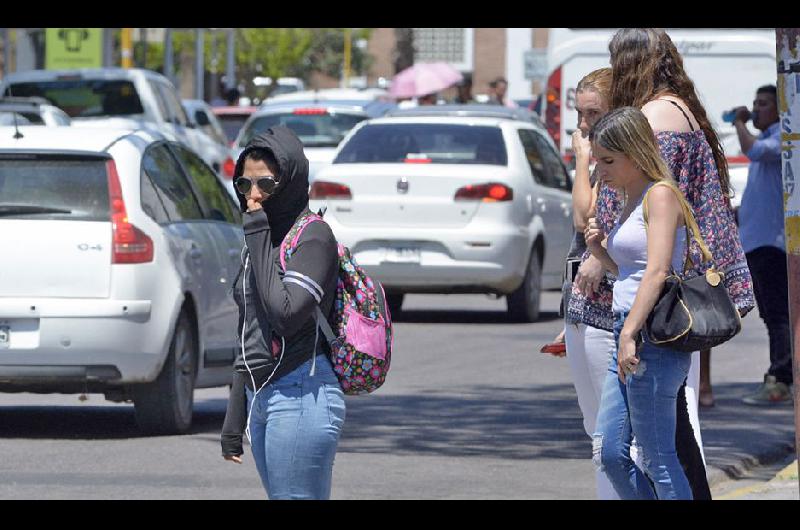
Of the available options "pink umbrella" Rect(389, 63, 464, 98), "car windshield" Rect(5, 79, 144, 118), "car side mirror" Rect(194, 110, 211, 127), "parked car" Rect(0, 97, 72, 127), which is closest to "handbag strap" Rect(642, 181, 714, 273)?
"parked car" Rect(0, 97, 72, 127)

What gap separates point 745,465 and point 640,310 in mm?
3435

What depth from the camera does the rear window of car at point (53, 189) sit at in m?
9.14

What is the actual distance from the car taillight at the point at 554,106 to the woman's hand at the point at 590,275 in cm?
1796

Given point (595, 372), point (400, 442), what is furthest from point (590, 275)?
point (400, 442)

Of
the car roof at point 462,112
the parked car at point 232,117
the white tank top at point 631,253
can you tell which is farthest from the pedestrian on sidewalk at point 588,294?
the parked car at point 232,117

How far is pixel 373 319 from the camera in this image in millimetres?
5184

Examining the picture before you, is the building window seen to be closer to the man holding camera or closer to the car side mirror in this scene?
the car side mirror

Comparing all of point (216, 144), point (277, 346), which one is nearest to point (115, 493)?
point (277, 346)

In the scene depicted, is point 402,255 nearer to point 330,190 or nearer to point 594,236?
point 330,190

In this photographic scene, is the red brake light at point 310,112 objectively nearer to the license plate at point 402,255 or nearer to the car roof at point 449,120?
the car roof at point 449,120

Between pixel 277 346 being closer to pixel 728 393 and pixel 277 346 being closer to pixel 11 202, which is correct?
pixel 11 202

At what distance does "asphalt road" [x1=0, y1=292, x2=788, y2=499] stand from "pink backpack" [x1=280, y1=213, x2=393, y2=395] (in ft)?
8.78
